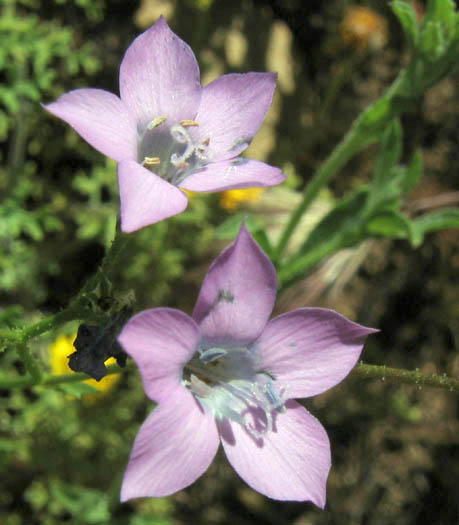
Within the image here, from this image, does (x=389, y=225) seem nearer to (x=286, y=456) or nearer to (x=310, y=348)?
(x=310, y=348)

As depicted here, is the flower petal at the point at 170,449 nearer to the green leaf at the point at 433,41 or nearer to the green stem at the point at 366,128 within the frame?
the green stem at the point at 366,128

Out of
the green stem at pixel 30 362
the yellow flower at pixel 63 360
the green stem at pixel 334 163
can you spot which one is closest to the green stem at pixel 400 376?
the green stem at pixel 30 362

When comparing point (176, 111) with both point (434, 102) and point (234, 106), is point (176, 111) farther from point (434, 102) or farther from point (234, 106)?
point (434, 102)

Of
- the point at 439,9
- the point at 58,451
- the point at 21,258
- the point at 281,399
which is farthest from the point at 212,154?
the point at 58,451

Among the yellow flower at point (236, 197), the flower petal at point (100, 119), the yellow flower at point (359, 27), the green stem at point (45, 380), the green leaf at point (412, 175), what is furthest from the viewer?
the yellow flower at point (359, 27)

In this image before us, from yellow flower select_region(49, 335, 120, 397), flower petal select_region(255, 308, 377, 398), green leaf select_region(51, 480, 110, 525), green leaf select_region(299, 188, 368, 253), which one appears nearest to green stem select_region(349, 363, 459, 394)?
flower petal select_region(255, 308, 377, 398)

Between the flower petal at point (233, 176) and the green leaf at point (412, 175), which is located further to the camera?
the green leaf at point (412, 175)

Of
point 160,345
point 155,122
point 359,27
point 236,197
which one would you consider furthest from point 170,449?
point 359,27
